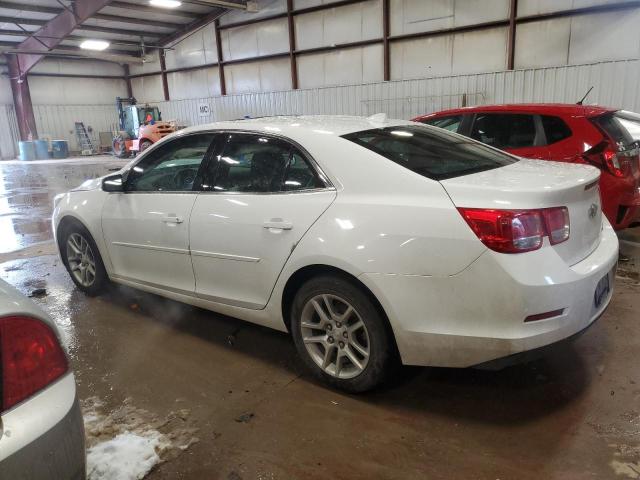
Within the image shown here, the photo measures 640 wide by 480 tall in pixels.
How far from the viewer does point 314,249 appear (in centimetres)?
244

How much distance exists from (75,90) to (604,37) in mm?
23270

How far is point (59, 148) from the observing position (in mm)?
23266

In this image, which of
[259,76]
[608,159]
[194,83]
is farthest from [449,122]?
[194,83]

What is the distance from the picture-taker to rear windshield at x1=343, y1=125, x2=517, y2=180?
8.09 ft

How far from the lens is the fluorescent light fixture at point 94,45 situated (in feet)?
67.1

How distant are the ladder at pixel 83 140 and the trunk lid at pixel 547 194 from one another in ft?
85.5

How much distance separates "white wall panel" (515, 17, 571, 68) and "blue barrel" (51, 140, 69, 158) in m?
20.2

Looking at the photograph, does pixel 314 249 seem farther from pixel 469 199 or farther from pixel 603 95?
pixel 603 95

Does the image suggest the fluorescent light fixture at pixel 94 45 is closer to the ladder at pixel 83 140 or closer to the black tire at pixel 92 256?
the ladder at pixel 83 140

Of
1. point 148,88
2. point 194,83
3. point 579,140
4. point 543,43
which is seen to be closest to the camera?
point 579,140

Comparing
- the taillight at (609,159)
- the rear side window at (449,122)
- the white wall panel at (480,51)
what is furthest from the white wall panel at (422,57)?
the taillight at (609,159)

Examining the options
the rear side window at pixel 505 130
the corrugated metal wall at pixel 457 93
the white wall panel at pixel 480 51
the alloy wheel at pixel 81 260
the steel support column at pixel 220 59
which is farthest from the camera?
the steel support column at pixel 220 59

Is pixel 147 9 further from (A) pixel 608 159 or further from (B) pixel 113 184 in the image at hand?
(A) pixel 608 159

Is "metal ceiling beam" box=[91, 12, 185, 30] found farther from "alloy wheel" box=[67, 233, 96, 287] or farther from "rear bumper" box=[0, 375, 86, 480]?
"rear bumper" box=[0, 375, 86, 480]
